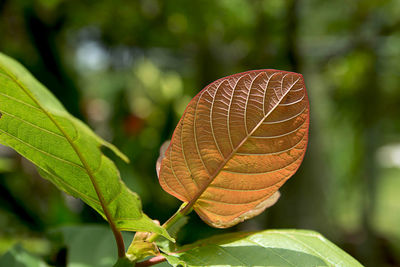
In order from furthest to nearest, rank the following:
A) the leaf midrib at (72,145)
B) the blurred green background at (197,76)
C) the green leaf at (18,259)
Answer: the blurred green background at (197,76) → the green leaf at (18,259) → the leaf midrib at (72,145)

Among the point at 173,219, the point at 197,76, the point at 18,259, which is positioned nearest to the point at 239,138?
the point at 173,219

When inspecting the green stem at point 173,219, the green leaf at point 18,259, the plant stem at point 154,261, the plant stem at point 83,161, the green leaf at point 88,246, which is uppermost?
the plant stem at point 83,161

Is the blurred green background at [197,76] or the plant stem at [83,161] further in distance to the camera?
the blurred green background at [197,76]

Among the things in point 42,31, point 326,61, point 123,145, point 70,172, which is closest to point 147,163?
point 123,145

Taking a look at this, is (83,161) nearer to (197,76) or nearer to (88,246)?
(88,246)

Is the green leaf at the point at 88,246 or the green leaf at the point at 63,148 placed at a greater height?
the green leaf at the point at 63,148

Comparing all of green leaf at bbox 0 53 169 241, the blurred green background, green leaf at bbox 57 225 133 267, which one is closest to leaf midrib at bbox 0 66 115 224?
green leaf at bbox 0 53 169 241

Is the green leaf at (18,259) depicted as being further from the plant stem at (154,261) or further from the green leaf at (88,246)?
the plant stem at (154,261)

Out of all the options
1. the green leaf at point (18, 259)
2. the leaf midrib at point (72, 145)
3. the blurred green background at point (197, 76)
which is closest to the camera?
the leaf midrib at point (72, 145)

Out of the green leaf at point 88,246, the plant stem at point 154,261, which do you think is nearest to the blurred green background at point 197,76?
the green leaf at point 88,246
